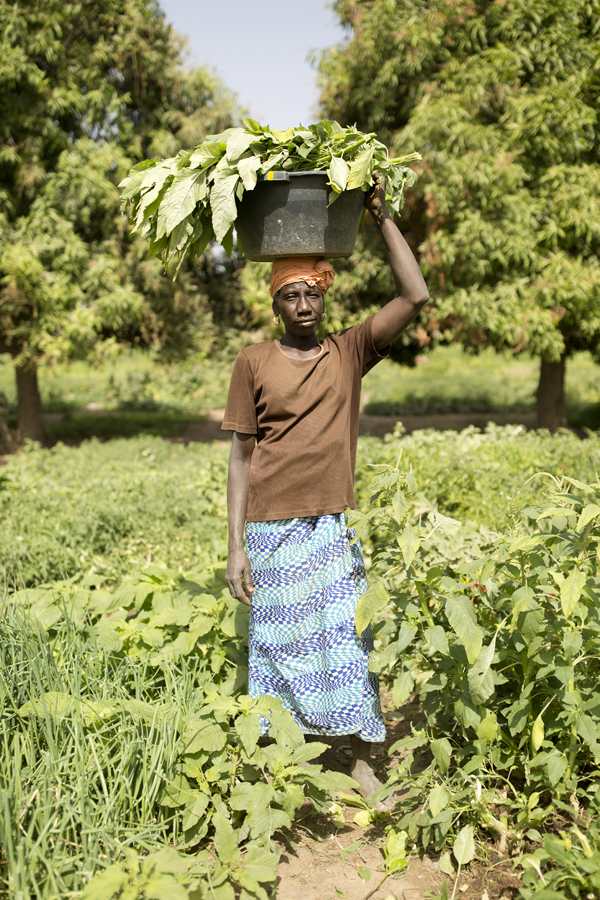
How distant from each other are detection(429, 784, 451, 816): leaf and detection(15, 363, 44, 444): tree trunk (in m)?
9.28

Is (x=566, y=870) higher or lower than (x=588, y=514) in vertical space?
lower

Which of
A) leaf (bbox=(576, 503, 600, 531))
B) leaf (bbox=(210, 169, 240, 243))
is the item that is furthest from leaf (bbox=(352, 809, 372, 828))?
leaf (bbox=(210, 169, 240, 243))

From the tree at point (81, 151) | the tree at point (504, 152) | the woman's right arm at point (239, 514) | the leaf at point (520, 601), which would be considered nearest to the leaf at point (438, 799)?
the leaf at point (520, 601)

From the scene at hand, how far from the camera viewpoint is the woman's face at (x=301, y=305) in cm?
217

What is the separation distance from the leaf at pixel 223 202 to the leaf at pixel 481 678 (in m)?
1.48

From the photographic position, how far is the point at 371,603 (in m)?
1.92

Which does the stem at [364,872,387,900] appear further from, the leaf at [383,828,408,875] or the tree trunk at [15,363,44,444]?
the tree trunk at [15,363,44,444]

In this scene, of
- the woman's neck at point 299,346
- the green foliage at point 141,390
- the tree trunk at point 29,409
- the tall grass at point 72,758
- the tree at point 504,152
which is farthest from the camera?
the green foliage at point 141,390

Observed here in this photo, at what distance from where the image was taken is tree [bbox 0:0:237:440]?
25.8ft

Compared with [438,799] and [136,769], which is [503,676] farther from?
[136,769]

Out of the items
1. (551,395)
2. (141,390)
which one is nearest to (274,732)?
(551,395)

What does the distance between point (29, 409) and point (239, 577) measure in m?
8.81

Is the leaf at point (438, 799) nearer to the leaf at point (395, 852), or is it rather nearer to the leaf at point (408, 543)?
the leaf at point (395, 852)

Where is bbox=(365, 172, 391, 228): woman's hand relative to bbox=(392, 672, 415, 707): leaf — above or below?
above
